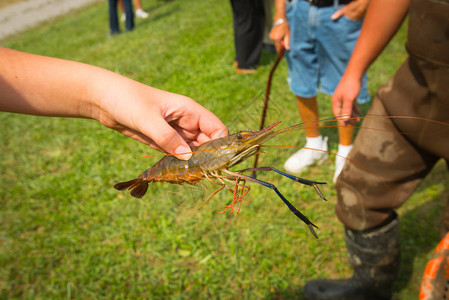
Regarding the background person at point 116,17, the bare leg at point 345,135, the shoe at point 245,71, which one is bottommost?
the background person at point 116,17

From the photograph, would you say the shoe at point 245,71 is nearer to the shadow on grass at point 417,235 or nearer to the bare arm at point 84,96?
Result: the shadow on grass at point 417,235

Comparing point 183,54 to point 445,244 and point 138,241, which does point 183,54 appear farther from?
point 445,244

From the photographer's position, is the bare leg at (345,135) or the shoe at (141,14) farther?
the shoe at (141,14)

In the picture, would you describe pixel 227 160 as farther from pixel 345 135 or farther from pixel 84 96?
pixel 345 135

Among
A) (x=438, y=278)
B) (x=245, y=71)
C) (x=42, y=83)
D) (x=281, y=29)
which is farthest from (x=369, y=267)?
(x=245, y=71)

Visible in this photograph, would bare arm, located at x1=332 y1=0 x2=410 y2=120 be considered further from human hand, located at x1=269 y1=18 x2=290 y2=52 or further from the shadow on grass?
the shadow on grass

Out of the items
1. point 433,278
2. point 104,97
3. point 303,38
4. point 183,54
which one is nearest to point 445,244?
point 433,278

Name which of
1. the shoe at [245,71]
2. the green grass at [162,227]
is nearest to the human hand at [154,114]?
the green grass at [162,227]
